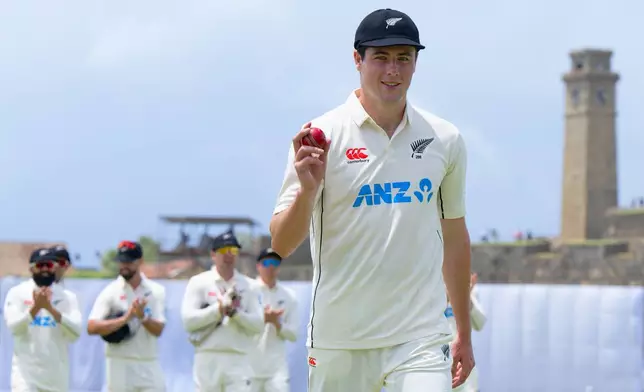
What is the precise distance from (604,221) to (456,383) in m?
81.3

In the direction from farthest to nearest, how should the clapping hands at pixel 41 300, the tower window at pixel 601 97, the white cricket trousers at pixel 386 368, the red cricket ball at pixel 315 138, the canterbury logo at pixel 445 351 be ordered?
1. the tower window at pixel 601 97
2. the clapping hands at pixel 41 300
3. the canterbury logo at pixel 445 351
4. the white cricket trousers at pixel 386 368
5. the red cricket ball at pixel 315 138

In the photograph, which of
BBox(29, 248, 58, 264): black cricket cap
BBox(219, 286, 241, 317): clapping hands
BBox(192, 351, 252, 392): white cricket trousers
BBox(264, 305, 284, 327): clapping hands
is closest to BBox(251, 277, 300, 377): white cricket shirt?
BBox(264, 305, 284, 327): clapping hands

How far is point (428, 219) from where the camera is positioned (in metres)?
6.74

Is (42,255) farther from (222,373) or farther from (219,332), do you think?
(222,373)

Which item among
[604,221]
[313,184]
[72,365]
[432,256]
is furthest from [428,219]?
[604,221]

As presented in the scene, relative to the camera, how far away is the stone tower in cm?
9038

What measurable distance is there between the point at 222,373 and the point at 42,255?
2.17 m

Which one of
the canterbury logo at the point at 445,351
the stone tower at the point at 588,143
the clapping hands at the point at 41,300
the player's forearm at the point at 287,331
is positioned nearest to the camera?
the canterbury logo at the point at 445,351

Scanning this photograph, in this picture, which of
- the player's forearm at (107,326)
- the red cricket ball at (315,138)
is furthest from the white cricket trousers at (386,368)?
the player's forearm at (107,326)

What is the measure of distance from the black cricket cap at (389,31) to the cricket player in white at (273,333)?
9.94 meters

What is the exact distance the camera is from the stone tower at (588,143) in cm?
9038

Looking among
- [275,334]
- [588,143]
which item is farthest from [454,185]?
[588,143]

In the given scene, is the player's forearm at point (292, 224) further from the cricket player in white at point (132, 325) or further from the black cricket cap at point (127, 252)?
the black cricket cap at point (127, 252)

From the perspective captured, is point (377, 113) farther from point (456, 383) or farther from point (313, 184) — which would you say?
point (456, 383)
